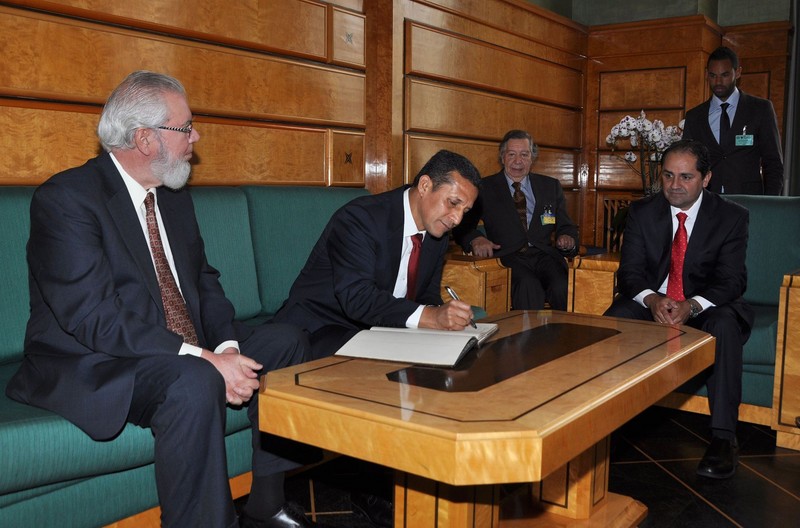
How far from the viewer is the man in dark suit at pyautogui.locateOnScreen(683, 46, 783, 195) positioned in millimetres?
4836

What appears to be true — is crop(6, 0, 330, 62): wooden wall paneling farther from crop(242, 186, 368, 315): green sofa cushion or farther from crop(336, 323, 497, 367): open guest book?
crop(336, 323, 497, 367): open guest book

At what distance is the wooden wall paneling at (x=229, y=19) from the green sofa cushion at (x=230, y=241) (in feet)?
2.48

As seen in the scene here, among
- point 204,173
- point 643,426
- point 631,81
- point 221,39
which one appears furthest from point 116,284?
point 631,81

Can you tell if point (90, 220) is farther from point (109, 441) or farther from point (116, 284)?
point (109, 441)

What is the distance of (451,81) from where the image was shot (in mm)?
5258

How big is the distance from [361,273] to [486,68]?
3.36m

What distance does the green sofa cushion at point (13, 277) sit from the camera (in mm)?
2381

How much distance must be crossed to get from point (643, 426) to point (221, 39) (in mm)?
2564

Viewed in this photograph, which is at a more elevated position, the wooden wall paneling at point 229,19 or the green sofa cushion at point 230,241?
the wooden wall paneling at point 229,19

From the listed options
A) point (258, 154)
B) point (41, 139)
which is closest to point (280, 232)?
point (258, 154)

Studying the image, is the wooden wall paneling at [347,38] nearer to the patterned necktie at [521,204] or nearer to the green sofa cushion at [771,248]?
the patterned necktie at [521,204]

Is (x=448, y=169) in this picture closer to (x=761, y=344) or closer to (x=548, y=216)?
(x=761, y=344)

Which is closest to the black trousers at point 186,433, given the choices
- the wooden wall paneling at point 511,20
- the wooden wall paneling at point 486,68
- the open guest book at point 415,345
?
the open guest book at point 415,345

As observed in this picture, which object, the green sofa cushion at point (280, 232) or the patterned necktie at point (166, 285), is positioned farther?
the green sofa cushion at point (280, 232)
